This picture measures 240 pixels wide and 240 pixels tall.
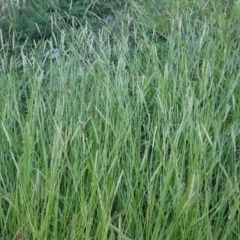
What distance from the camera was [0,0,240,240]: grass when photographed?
55.3 inches

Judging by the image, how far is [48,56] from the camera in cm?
240

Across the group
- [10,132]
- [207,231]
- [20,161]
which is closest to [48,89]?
[10,132]

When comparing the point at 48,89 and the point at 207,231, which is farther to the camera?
the point at 48,89

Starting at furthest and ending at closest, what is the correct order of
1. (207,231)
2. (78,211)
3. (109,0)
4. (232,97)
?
1. (109,0)
2. (232,97)
3. (78,211)
4. (207,231)

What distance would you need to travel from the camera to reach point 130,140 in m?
1.61

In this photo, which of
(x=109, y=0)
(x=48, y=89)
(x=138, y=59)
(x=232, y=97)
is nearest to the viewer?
(x=232, y=97)

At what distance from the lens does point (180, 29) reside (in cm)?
235

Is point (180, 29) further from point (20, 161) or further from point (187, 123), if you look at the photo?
point (20, 161)

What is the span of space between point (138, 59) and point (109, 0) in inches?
35.8

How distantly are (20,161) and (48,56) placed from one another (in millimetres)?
965

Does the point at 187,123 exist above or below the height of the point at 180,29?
below

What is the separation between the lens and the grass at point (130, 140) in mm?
1405

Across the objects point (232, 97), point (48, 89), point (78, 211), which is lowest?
point (78, 211)

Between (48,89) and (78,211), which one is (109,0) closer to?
(48,89)
